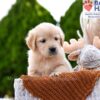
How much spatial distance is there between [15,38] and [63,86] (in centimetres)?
471

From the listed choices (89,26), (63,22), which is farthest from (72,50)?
(63,22)

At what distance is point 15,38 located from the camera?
6.39m

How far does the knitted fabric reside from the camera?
171cm

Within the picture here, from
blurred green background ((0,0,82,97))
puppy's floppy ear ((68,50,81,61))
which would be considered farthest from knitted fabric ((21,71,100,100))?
blurred green background ((0,0,82,97))

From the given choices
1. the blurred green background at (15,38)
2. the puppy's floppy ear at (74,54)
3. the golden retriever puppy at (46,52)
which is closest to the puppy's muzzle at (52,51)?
the golden retriever puppy at (46,52)

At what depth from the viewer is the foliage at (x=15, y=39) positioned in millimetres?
6137

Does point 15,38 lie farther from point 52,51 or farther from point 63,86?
point 63,86

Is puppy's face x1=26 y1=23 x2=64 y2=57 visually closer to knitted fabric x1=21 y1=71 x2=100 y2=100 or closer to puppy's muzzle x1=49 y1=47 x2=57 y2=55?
puppy's muzzle x1=49 y1=47 x2=57 y2=55

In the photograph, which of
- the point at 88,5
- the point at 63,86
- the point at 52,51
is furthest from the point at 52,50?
the point at 63,86

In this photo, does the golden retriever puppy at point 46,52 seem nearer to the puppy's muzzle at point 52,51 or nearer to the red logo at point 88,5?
the puppy's muzzle at point 52,51

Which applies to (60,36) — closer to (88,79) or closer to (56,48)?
(56,48)

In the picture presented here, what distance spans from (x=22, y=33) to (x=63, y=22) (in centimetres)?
62

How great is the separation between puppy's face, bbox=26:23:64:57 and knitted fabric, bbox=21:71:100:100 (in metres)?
0.62

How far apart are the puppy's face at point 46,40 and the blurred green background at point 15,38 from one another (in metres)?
3.54
